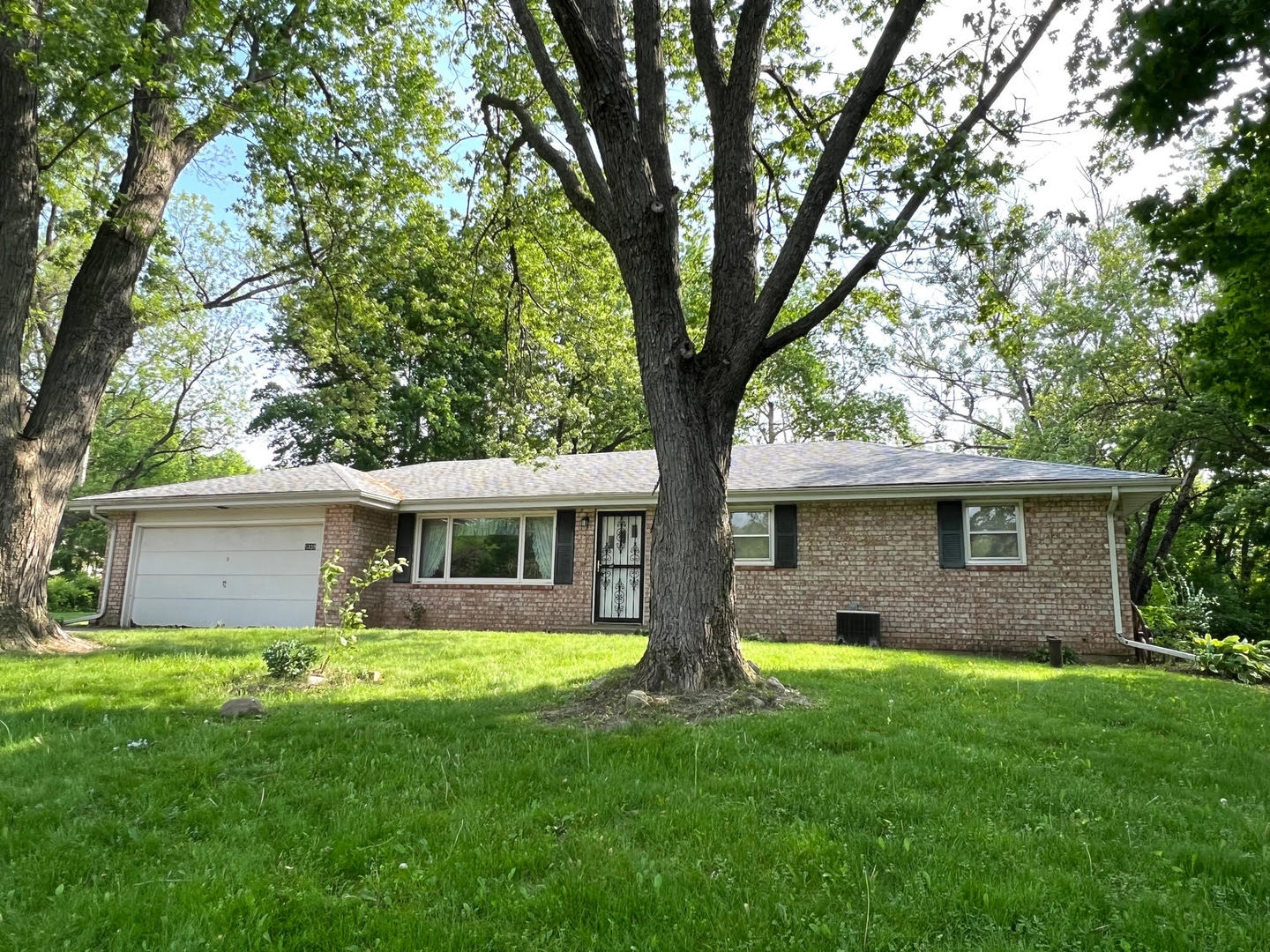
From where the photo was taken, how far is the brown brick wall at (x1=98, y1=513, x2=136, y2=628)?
14938 mm

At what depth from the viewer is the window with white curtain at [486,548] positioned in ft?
46.1

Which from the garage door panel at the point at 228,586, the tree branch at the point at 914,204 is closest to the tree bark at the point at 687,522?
the tree branch at the point at 914,204

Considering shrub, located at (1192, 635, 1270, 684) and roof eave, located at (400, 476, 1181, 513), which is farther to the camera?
roof eave, located at (400, 476, 1181, 513)

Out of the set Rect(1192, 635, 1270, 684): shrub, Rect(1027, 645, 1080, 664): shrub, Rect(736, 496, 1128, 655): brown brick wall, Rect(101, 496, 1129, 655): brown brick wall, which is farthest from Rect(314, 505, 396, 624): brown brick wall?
Rect(1192, 635, 1270, 684): shrub

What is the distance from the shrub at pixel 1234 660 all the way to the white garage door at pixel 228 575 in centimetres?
1436

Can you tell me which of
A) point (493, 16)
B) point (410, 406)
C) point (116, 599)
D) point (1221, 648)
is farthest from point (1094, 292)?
point (116, 599)

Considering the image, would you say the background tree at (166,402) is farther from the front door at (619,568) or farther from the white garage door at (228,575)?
the front door at (619,568)

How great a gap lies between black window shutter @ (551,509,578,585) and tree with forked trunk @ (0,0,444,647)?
6.45 meters

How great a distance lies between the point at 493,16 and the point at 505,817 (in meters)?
9.12

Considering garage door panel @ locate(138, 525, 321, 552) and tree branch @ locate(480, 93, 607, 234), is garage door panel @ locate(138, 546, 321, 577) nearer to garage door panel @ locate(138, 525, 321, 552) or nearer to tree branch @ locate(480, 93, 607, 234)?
garage door panel @ locate(138, 525, 321, 552)

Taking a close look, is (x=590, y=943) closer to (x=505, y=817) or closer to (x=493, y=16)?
(x=505, y=817)

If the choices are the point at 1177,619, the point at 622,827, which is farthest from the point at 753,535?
the point at 622,827

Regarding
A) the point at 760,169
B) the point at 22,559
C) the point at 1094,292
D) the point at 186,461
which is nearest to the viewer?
the point at 22,559

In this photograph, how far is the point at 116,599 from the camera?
15.0 meters
